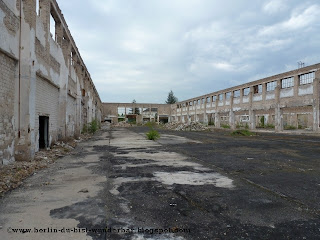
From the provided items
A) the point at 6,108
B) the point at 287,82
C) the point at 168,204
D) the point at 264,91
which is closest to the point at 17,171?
the point at 6,108

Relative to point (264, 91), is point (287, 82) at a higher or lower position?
higher

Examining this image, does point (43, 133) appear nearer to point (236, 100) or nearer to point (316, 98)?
point (316, 98)

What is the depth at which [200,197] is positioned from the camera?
3.52 meters

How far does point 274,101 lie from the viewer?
23922mm

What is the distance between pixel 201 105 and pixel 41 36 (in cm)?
3590

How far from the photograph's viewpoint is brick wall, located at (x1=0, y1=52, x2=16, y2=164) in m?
5.40

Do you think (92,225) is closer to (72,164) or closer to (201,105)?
(72,164)

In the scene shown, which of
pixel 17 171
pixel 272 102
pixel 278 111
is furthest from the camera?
pixel 272 102

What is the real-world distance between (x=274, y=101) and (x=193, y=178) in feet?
73.1

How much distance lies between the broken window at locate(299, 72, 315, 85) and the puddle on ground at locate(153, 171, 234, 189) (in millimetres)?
19126

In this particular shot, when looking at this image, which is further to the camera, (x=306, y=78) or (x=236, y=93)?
(x=236, y=93)

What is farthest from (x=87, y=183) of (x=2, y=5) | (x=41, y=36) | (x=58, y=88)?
(x=58, y=88)

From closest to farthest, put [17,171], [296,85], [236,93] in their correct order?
[17,171] → [296,85] → [236,93]

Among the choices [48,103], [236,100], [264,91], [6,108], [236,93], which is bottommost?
[6,108]
